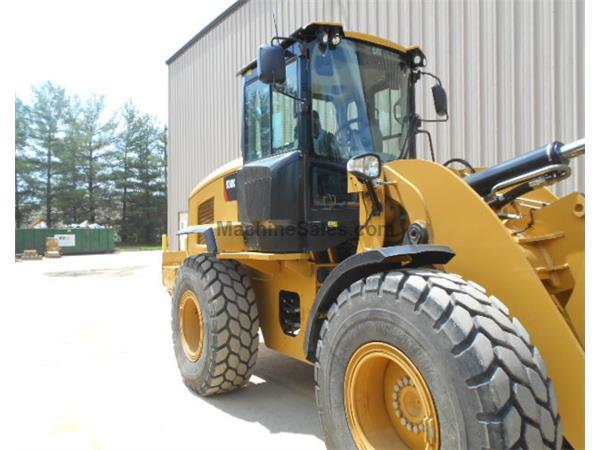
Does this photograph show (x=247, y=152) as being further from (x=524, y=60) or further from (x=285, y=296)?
(x=524, y=60)

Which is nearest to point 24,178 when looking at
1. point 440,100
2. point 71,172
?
point 71,172

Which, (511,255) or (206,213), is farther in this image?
(206,213)

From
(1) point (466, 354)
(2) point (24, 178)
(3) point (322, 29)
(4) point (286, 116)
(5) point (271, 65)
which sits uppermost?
(2) point (24, 178)

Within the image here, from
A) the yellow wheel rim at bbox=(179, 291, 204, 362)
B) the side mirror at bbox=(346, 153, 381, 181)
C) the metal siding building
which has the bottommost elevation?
the yellow wheel rim at bbox=(179, 291, 204, 362)

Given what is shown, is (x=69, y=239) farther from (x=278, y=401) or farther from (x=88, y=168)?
(x=278, y=401)

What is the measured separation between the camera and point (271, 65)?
10.5 feet

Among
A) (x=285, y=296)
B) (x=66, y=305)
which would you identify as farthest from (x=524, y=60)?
(x=66, y=305)

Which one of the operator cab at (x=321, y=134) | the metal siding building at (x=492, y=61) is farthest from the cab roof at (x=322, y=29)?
the metal siding building at (x=492, y=61)

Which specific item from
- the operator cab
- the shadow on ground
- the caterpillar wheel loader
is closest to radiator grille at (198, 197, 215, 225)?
the caterpillar wheel loader

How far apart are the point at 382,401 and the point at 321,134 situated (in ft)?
6.22

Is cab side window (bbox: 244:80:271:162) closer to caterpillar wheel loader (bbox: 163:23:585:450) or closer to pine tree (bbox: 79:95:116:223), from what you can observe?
caterpillar wheel loader (bbox: 163:23:585:450)

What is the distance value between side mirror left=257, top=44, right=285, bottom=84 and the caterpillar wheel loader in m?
0.01

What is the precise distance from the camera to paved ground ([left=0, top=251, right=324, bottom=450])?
3.40m

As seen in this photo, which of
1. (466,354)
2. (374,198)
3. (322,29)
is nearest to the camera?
(466,354)
